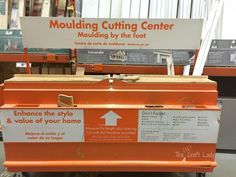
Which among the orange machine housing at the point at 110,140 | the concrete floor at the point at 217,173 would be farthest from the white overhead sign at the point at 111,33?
the concrete floor at the point at 217,173

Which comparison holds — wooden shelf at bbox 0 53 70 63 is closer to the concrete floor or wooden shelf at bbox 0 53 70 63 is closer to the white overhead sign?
the white overhead sign

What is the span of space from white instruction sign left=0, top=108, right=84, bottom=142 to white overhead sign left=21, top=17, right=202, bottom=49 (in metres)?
0.34

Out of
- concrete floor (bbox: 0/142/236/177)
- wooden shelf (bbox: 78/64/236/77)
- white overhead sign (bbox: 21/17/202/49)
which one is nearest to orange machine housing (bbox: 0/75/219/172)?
white overhead sign (bbox: 21/17/202/49)

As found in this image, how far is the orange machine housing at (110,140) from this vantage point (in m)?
1.07

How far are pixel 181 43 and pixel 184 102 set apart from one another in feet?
0.96

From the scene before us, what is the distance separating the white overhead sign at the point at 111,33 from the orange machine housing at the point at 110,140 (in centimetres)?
20

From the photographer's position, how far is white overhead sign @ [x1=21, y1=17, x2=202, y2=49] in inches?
45.8

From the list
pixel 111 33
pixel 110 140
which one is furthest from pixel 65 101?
pixel 111 33

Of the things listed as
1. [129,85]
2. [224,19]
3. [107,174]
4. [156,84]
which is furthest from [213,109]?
[224,19]

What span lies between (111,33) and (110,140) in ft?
1.58

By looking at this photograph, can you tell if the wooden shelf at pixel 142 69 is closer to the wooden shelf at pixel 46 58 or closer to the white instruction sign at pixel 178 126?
the wooden shelf at pixel 46 58

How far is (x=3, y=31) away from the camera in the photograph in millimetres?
1707

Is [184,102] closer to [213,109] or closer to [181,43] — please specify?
[213,109]

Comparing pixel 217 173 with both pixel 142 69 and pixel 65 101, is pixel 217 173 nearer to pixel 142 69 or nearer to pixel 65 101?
pixel 142 69
